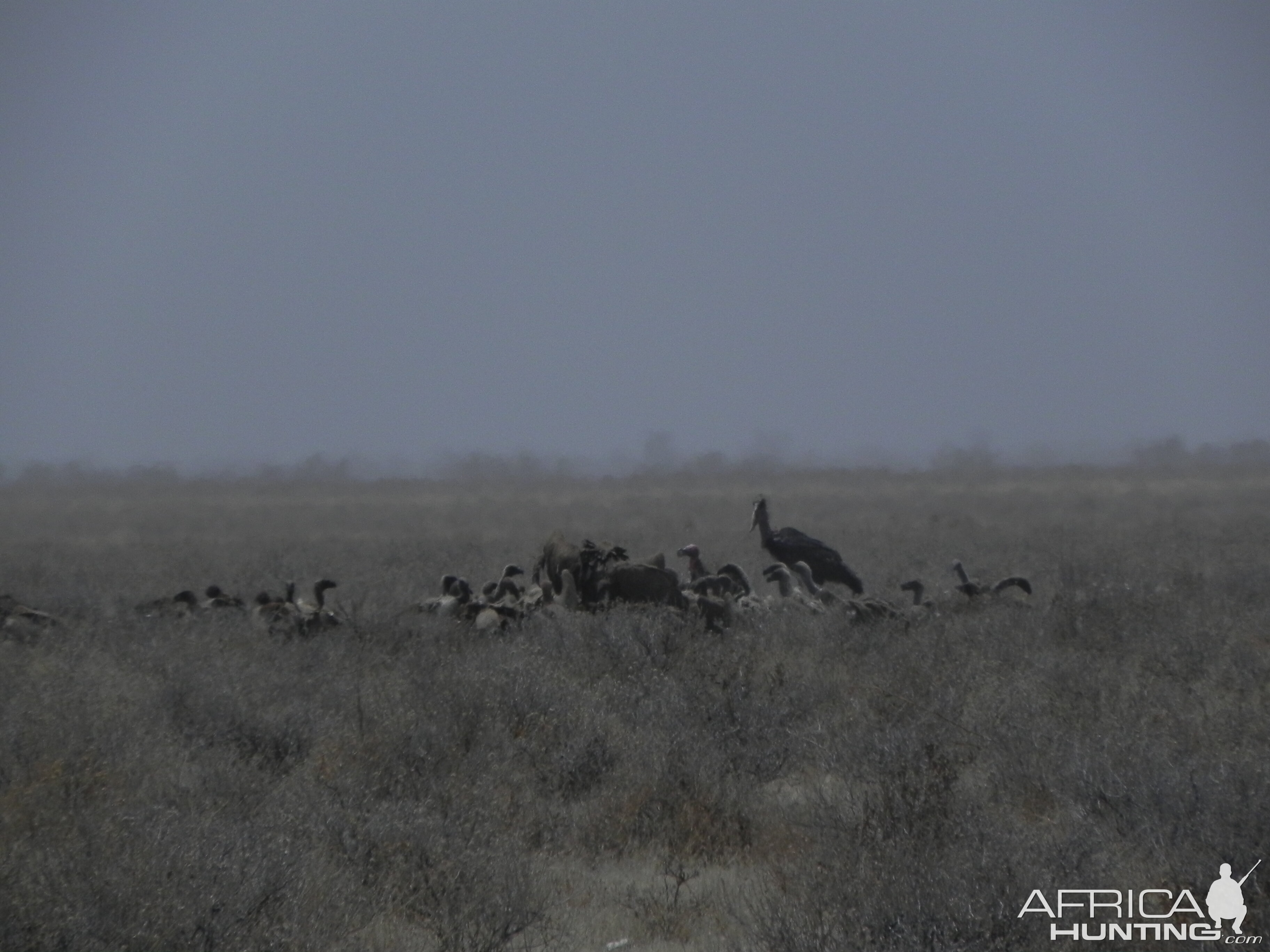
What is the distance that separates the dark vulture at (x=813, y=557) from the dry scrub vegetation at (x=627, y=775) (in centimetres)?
305

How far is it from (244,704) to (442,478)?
246 ft

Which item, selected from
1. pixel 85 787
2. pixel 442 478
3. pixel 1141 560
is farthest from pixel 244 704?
pixel 442 478

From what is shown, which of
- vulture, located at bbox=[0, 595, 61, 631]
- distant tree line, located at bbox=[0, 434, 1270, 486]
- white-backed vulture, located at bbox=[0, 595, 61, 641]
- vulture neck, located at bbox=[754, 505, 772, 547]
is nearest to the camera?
white-backed vulture, located at bbox=[0, 595, 61, 641]

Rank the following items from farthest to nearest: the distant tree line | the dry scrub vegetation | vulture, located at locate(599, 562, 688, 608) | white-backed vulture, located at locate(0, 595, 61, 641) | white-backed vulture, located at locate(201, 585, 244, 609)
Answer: the distant tree line < white-backed vulture, located at locate(201, 585, 244, 609) < vulture, located at locate(599, 562, 688, 608) < white-backed vulture, located at locate(0, 595, 61, 641) < the dry scrub vegetation

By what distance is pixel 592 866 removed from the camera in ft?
19.1

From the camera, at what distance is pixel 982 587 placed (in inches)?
518

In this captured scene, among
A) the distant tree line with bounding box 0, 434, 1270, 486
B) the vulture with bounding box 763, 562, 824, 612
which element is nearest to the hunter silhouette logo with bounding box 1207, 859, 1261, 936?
the vulture with bounding box 763, 562, 824, 612

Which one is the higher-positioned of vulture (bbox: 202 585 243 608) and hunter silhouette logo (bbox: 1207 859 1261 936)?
vulture (bbox: 202 585 243 608)

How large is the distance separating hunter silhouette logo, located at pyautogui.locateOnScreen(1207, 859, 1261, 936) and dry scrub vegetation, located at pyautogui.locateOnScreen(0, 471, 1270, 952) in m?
0.05

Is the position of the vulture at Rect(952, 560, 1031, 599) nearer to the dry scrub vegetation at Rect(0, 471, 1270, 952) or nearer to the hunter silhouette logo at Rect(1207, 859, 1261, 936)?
the dry scrub vegetation at Rect(0, 471, 1270, 952)

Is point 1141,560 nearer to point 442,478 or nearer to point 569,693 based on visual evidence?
point 569,693

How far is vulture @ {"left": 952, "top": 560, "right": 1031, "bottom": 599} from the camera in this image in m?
12.6

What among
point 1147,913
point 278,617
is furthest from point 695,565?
point 1147,913

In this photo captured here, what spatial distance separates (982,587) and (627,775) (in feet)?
25.1
